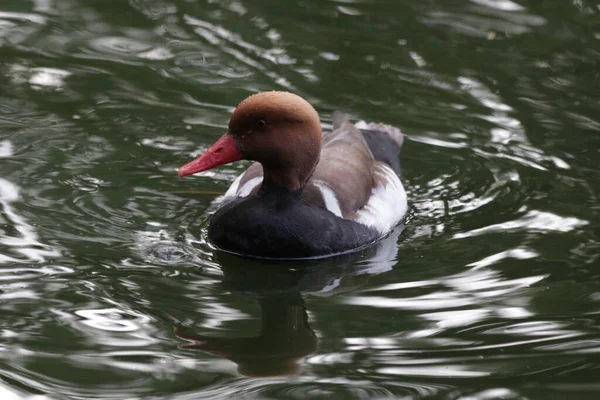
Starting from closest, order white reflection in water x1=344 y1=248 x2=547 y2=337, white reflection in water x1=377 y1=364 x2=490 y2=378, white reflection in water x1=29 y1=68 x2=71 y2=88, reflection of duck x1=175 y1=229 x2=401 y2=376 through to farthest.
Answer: white reflection in water x1=377 y1=364 x2=490 y2=378, reflection of duck x1=175 y1=229 x2=401 y2=376, white reflection in water x1=344 y1=248 x2=547 y2=337, white reflection in water x1=29 y1=68 x2=71 y2=88

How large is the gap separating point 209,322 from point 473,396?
1514mm

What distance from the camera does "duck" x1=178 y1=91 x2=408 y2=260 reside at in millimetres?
6887

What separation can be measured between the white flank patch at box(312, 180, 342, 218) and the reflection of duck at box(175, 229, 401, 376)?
324 millimetres

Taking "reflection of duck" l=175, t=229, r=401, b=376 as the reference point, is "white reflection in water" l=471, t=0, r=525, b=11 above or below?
above

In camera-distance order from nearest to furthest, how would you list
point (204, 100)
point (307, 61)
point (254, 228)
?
point (254, 228)
point (204, 100)
point (307, 61)

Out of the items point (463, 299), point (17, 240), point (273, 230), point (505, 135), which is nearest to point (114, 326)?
point (17, 240)

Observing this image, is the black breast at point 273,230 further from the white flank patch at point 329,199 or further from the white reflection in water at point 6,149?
the white reflection in water at point 6,149

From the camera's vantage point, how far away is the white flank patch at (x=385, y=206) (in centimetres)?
748

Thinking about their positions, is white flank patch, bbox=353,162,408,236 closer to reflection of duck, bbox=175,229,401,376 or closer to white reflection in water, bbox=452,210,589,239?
reflection of duck, bbox=175,229,401,376

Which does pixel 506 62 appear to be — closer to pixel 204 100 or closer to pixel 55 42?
pixel 204 100

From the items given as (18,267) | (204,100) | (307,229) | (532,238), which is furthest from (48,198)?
(532,238)

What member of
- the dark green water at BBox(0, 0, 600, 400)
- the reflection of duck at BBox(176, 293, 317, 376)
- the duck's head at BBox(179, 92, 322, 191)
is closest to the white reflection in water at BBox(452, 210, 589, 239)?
the dark green water at BBox(0, 0, 600, 400)

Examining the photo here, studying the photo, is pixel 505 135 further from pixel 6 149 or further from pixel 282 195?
pixel 6 149

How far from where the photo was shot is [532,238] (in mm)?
7238
